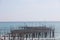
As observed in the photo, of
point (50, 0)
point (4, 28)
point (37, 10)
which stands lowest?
point (4, 28)

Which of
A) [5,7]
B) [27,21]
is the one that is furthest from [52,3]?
[5,7]

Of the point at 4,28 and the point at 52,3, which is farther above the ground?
the point at 52,3

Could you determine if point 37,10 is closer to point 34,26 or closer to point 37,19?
point 37,19

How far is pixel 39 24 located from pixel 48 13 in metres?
0.36

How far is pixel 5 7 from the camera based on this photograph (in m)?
2.81

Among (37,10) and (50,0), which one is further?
(37,10)

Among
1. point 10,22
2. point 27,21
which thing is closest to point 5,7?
point 10,22

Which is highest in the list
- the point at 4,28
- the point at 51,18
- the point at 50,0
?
the point at 50,0

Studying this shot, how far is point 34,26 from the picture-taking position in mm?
2668

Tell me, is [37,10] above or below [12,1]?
below

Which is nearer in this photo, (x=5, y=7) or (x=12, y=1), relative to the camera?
(x=12, y=1)

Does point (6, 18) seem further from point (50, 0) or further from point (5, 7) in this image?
point (50, 0)

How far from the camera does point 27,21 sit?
2764 mm

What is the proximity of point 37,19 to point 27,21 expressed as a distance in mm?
244
